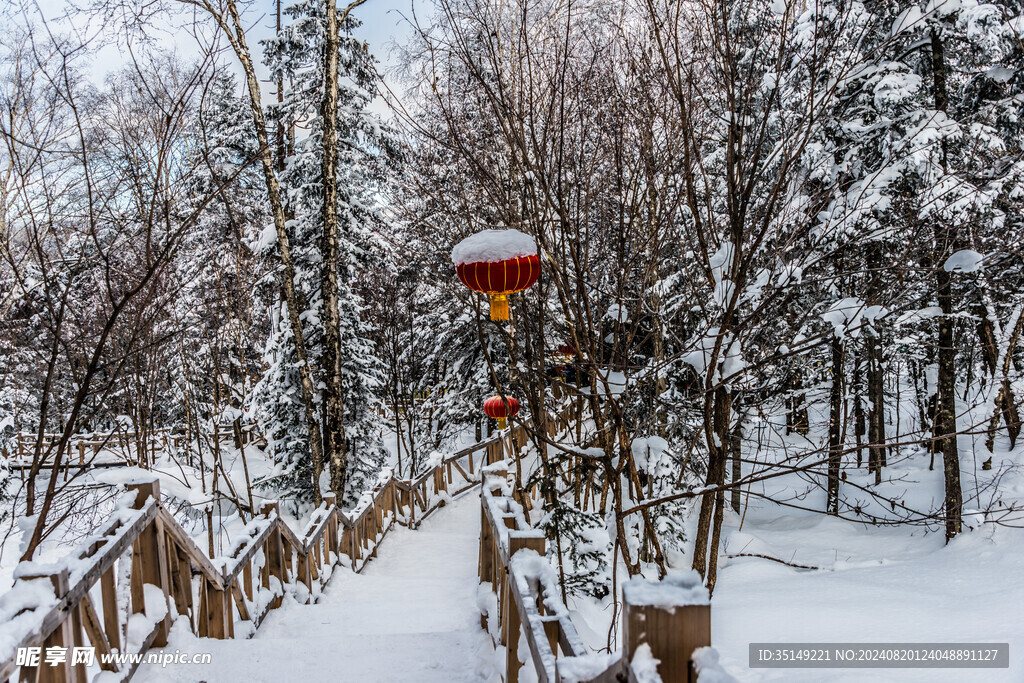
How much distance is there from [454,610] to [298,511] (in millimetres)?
7476

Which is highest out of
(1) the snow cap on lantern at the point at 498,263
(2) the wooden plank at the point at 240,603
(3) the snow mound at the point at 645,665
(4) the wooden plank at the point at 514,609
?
(1) the snow cap on lantern at the point at 498,263

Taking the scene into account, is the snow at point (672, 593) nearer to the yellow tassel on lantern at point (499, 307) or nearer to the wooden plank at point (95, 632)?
the wooden plank at point (95, 632)

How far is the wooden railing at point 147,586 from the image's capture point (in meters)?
2.20

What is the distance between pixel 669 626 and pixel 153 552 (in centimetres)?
328

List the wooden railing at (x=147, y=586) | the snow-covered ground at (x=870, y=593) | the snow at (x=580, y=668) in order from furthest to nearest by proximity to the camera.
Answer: the snow-covered ground at (x=870, y=593) < the wooden railing at (x=147, y=586) < the snow at (x=580, y=668)

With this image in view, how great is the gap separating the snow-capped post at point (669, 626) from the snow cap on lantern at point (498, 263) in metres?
2.60

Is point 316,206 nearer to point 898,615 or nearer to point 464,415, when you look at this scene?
point 464,415

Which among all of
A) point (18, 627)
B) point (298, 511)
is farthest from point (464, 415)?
point (18, 627)

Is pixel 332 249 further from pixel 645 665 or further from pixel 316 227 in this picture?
pixel 645 665

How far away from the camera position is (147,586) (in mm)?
3383

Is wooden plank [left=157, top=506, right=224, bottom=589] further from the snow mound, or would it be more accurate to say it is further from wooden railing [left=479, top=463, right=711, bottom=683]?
the snow mound

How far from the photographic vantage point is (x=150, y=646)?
3.34m

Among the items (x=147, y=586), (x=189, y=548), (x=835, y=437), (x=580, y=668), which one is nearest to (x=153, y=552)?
(x=147, y=586)

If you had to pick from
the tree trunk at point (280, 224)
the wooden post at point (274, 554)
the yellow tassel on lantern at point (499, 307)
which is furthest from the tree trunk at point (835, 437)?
the tree trunk at point (280, 224)
